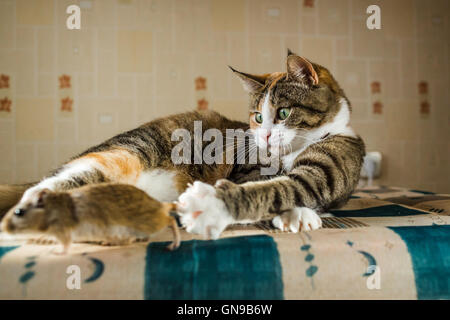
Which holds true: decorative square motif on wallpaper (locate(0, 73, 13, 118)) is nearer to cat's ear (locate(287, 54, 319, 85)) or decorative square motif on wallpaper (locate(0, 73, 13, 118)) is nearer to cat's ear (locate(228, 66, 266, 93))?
cat's ear (locate(228, 66, 266, 93))

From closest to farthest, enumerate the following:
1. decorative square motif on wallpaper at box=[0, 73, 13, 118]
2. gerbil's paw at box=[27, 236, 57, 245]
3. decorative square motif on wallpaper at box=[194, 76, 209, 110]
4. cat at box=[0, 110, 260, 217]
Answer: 1. gerbil's paw at box=[27, 236, 57, 245]
2. cat at box=[0, 110, 260, 217]
3. decorative square motif on wallpaper at box=[0, 73, 13, 118]
4. decorative square motif on wallpaper at box=[194, 76, 209, 110]

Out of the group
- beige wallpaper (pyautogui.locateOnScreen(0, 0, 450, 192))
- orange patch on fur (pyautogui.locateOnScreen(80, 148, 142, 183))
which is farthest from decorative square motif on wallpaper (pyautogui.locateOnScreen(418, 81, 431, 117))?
orange patch on fur (pyautogui.locateOnScreen(80, 148, 142, 183))

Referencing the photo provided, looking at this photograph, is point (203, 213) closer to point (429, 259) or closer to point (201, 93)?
point (429, 259)

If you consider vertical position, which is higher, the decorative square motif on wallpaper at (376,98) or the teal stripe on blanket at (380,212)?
the decorative square motif on wallpaper at (376,98)

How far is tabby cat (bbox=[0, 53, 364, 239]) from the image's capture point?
759 millimetres

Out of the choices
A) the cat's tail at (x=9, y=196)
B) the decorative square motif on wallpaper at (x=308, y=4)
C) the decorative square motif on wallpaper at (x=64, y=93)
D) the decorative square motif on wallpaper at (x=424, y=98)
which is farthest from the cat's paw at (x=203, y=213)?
the decorative square motif on wallpaper at (x=424, y=98)

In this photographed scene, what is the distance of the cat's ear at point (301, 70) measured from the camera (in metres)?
1.04

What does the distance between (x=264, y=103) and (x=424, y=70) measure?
1978 mm

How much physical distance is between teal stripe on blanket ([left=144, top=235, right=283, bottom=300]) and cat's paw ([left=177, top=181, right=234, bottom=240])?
0.06m

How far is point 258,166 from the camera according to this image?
46.5 inches

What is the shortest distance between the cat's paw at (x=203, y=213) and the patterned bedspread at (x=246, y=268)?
1.0 inches

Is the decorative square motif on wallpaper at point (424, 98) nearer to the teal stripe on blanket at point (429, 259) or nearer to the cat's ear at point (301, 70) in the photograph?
the cat's ear at point (301, 70)

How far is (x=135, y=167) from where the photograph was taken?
3.41ft
